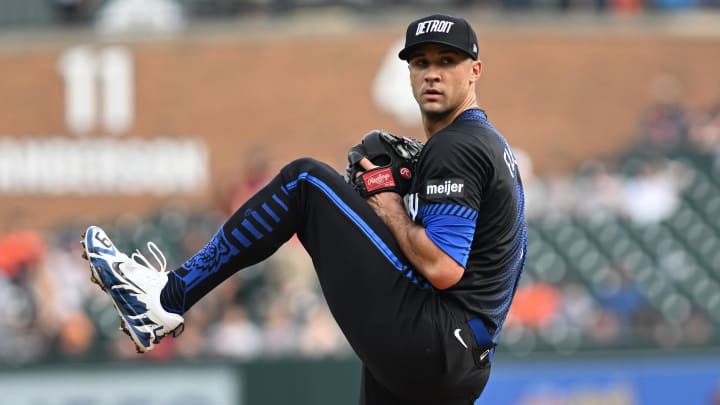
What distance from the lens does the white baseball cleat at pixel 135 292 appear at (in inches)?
187

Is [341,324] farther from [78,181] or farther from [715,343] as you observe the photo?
[78,181]

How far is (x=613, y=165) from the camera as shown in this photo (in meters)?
14.9

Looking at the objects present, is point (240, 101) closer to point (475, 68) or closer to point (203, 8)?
point (203, 8)

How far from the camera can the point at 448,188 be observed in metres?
4.48

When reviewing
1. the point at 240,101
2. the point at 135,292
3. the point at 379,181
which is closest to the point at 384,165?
the point at 379,181

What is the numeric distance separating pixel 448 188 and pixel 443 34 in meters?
0.55

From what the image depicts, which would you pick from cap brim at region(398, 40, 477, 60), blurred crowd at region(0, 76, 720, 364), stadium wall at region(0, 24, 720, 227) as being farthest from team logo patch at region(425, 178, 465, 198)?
stadium wall at region(0, 24, 720, 227)

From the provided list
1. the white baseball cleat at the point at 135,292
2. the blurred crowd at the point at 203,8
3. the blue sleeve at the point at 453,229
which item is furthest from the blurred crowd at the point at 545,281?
the blue sleeve at the point at 453,229

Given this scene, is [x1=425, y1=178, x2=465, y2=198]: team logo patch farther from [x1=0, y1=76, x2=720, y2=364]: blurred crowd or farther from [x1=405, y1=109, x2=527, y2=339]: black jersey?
[x1=0, y1=76, x2=720, y2=364]: blurred crowd

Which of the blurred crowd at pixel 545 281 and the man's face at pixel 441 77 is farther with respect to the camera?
the blurred crowd at pixel 545 281

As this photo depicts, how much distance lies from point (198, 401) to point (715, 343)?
4009 millimetres

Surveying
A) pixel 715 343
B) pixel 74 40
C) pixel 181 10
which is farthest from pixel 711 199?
pixel 74 40

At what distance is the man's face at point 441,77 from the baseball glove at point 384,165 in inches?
7.7

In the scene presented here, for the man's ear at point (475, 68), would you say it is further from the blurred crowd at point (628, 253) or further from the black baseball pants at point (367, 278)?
the blurred crowd at point (628, 253)
